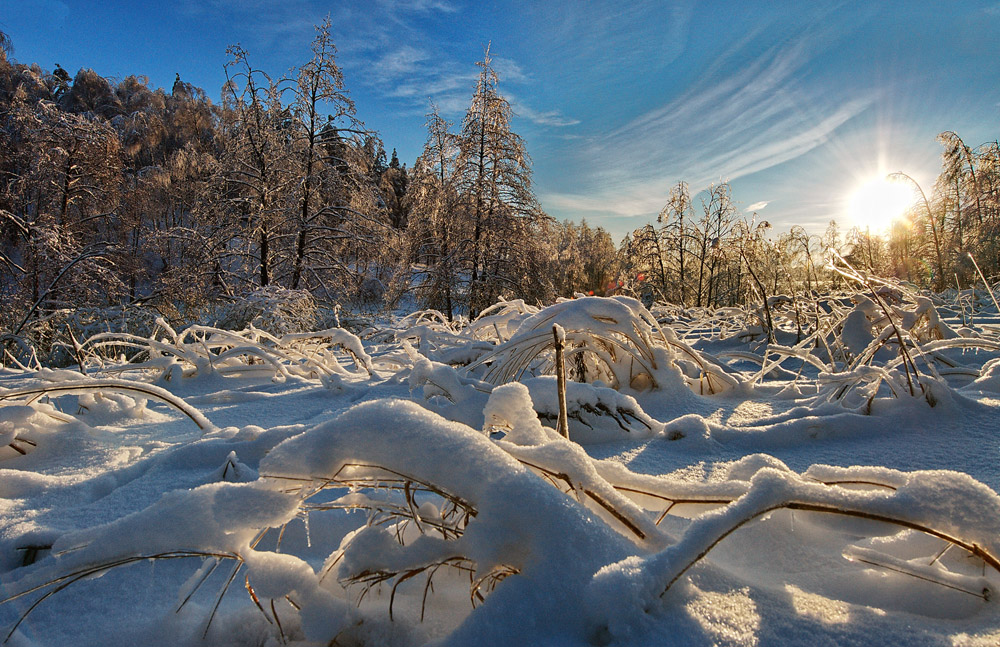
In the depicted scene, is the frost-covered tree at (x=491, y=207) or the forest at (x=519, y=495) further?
the frost-covered tree at (x=491, y=207)

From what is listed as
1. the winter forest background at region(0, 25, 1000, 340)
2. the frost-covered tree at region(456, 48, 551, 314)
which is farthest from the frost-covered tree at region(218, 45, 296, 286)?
the frost-covered tree at region(456, 48, 551, 314)

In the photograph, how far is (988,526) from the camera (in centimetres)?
47

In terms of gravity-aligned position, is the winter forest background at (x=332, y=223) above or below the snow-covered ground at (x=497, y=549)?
above

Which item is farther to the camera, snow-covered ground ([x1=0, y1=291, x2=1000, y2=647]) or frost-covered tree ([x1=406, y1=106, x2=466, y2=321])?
frost-covered tree ([x1=406, y1=106, x2=466, y2=321])

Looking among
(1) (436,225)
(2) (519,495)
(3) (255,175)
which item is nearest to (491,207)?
(1) (436,225)

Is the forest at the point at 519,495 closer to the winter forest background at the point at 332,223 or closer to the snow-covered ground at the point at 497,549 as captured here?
the snow-covered ground at the point at 497,549

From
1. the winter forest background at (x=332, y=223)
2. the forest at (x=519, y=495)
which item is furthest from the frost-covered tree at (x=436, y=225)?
the forest at (x=519, y=495)

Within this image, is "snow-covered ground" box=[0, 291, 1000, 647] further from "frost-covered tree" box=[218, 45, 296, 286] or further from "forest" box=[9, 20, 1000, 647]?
"frost-covered tree" box=[218, 45, 296, 286]

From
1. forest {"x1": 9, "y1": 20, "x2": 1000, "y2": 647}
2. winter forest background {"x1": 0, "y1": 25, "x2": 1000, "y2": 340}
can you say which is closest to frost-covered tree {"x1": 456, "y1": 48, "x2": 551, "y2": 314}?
winter forest background {"x1": 0, "y1": 25, "x2": 1000, "y2": 340}

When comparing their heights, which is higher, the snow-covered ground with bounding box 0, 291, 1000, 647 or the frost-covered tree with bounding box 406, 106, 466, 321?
the frost-covered tree with bounding box 406, 106, 466, 321

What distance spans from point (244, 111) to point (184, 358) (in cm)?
875

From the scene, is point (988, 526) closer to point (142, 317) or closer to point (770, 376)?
point (770, 376)

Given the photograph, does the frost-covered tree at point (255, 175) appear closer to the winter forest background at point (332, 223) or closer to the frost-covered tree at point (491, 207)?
the winter forest background at point (332, 223)

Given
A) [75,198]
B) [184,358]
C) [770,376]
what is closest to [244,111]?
[75,198]
